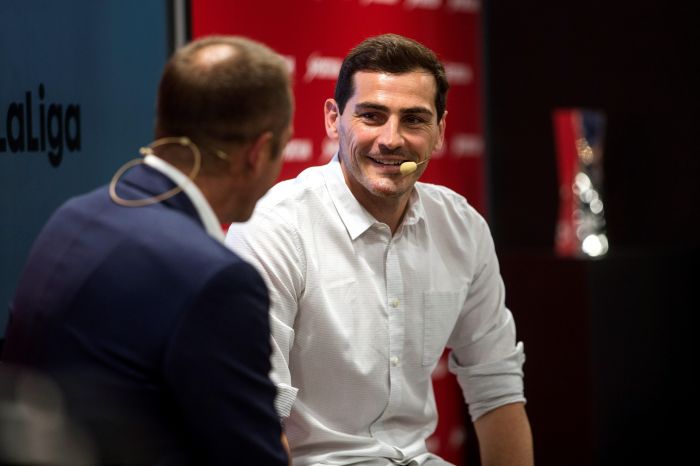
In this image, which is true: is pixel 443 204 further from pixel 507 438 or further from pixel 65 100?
pixel 65 100

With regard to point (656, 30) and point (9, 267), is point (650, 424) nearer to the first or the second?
point (656, 30)

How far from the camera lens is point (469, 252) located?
243 cm

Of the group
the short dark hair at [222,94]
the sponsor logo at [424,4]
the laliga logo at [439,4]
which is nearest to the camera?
the short dark hair at [222,94]

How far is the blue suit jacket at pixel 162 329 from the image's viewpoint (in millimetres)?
1417

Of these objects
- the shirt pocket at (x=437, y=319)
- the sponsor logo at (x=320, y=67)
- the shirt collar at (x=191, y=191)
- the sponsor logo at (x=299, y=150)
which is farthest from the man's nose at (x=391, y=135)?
the sponsor logo at (x=320, y=67)

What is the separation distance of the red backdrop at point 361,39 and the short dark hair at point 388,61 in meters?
0.95

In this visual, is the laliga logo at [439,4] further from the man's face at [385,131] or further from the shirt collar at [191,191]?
the shirt collar at [191,191]

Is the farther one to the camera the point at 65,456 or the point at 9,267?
the point at 9,267

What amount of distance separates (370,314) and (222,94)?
2.78 feet

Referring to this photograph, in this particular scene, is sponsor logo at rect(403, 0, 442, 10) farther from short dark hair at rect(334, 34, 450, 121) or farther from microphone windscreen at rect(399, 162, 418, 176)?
microphone windscreen at rect(399, 162, 418, 176)

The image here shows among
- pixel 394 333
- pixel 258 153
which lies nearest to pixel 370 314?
pixel 394 333

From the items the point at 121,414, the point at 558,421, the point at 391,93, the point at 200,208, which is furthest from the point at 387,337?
the point at 558,421

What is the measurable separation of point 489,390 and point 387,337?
1.03 feet

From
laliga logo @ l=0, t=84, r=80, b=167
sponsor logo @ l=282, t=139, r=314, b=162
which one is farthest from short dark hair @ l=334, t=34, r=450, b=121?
sponsor logo @ l=282, t=139, r=314, b=162
